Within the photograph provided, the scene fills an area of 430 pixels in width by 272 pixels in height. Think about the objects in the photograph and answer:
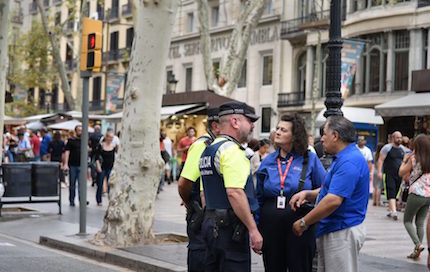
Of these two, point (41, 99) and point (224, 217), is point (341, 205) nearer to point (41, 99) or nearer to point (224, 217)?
point (224, 217)

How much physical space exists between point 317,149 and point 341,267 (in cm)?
436

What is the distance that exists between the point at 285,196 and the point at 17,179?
10.1 m

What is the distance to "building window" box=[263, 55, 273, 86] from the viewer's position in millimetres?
41625

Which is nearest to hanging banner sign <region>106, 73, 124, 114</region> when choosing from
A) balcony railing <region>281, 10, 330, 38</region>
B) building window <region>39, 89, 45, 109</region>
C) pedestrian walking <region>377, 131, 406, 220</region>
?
balcony railing <region>281, 10, 330, 38</region>

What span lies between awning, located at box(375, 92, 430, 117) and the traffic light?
1358 centimetres

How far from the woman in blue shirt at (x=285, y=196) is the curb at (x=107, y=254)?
9.43ft

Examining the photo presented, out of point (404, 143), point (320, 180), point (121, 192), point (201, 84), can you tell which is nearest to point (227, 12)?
point (201, 84)

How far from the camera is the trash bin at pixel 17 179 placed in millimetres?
15125

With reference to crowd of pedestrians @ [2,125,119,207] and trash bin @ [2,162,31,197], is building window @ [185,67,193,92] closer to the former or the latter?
crowd of pedestrians @ [2,125,119,207]

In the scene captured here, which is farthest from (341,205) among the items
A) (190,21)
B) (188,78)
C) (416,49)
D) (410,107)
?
(190,21)

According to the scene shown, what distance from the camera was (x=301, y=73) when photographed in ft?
131

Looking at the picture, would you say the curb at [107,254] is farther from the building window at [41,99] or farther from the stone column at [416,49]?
the building window at [41,99]

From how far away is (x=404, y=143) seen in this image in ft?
65.6

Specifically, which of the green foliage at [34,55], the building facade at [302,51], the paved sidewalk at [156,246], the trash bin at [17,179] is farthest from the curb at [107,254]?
the green foliage at [34,55]
